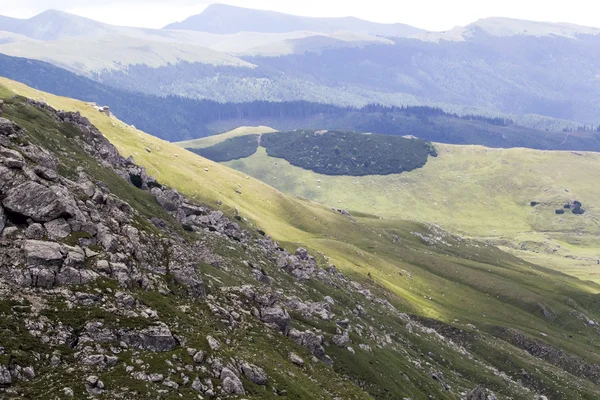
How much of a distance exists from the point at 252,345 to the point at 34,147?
117ft

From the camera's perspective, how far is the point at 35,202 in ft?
186

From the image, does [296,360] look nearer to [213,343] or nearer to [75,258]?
[213,343]

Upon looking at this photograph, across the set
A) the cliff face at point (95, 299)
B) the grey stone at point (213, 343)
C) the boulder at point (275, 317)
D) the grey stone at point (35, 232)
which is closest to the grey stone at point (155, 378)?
the cliff face at point (95, 299)

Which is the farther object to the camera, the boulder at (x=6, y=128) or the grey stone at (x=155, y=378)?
the boulder at (x=6, y=128)

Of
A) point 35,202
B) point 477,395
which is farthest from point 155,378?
point 477,395

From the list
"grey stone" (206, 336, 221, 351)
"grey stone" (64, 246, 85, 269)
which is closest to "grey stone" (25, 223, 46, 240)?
"grey stone" (64, 246, 85, 269)

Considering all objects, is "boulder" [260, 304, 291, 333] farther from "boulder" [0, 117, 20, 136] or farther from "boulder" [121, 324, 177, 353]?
"boulder" [0, 117, 20, 136]

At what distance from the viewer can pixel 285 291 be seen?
104 metres

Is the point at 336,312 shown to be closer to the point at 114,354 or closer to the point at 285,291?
the point at 285,291

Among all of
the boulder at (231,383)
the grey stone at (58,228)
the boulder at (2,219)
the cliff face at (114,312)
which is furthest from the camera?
the grey stone at (58,228)

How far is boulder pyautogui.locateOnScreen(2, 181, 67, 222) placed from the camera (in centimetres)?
5555

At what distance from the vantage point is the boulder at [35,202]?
55547mm

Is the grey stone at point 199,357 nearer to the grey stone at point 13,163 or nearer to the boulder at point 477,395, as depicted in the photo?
the grey stone at point 13,163

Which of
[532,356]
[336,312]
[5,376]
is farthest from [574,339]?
[5,376]
